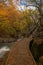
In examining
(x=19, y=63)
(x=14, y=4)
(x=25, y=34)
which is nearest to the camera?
(x=19, y=63)

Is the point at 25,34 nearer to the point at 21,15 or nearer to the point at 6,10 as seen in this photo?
the point at 21,15

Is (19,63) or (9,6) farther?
(9,6)

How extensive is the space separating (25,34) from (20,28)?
775mm

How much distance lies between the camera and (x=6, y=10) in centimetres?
1695

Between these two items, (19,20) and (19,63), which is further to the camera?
(19,20)

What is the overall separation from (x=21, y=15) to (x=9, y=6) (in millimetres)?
1461

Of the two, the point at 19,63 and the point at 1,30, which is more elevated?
the point at 19,63

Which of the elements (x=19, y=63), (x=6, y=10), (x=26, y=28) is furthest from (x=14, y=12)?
(x=19, y=63)

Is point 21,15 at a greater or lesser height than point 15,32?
greater

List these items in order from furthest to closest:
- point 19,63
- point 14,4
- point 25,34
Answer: point 14,4
point 25,34
point 19,63

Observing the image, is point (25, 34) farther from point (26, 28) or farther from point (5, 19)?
point (5, 19)

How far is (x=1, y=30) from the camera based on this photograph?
16922mm

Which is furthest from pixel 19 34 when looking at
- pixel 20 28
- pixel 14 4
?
pixel 14 4

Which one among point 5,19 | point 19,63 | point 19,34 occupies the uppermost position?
point 19,63
